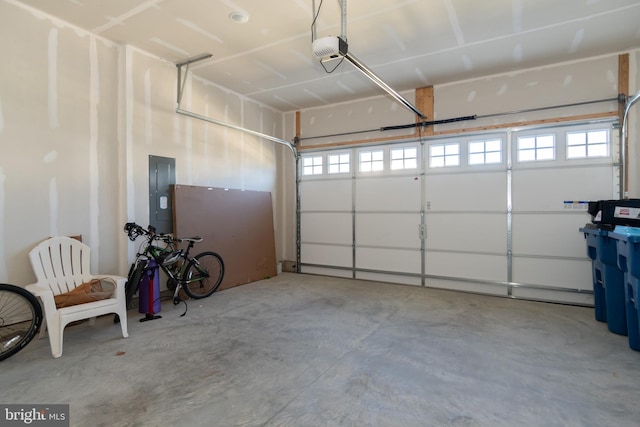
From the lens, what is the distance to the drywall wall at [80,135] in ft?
10.6

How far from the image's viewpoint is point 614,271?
10.5 ft

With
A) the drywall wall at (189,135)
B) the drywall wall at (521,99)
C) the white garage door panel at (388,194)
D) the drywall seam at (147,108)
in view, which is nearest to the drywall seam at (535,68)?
the drywall wall at (521,99)

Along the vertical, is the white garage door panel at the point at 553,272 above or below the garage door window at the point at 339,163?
below

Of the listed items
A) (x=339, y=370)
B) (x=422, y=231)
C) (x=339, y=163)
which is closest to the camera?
(x=339, y=370)

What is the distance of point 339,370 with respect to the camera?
101 inches

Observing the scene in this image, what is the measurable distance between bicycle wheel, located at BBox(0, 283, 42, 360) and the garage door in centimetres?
433

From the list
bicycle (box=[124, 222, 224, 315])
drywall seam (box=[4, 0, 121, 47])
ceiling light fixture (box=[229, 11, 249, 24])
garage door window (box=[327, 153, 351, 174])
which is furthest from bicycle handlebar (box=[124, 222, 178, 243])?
garage door window (box=[327, 153, 351, 174])

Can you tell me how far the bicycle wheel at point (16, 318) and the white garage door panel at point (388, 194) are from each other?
464cm

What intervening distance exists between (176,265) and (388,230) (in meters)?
3.48

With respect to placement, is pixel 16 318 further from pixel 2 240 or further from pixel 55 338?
pixel 55 338

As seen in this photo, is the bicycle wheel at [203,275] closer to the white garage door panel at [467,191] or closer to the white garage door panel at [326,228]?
the white garage door panel at [326,228]

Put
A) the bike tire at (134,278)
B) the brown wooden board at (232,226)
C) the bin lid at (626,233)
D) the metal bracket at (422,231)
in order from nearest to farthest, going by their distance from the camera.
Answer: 1. the bin lid at (626,233)
2. the bike tire at (134,278)
3. the brown wooden board at (232,226)
4. the metal bracket at (422,231)

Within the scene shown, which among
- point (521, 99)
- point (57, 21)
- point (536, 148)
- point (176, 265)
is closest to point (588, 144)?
point (536, 148)

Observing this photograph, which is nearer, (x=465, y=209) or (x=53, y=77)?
(x=53, y=77)
